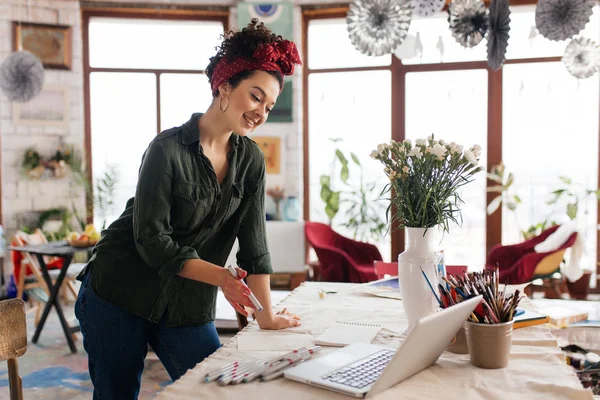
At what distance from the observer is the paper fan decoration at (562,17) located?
4445mm

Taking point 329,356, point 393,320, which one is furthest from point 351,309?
point 329,356

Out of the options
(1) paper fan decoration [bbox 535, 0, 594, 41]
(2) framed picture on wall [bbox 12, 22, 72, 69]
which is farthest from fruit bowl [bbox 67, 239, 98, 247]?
(1) paper fan decoration [bbox 535, 0, 594, 41]

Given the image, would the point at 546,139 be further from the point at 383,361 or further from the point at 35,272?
the point at 383,361

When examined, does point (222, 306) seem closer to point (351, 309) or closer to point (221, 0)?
point (351, 309)

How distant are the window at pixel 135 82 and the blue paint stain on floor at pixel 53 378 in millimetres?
2660

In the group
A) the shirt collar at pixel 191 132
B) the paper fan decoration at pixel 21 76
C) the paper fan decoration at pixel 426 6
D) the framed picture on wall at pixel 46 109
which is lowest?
the shirt collar at pixel 191 132

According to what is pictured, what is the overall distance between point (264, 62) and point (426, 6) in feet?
11.7

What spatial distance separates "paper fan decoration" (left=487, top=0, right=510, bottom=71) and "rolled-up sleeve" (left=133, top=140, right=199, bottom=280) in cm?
352

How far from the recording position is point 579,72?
209 inches

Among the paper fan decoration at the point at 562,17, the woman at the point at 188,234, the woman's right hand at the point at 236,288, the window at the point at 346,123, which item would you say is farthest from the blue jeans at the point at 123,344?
the window at the point at 346,123

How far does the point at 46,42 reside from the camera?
589cm

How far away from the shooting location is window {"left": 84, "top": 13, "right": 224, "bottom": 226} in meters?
6.21

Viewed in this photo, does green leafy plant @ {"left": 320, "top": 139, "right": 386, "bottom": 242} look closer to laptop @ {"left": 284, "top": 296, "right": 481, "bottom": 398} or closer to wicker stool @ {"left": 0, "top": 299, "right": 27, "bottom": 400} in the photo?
wicker stool @ {"left": 0, "top": 299, "right": 27, "bottom": 400}

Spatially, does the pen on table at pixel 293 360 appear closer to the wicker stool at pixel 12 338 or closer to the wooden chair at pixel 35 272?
the wicker stool at pixel 12 338
